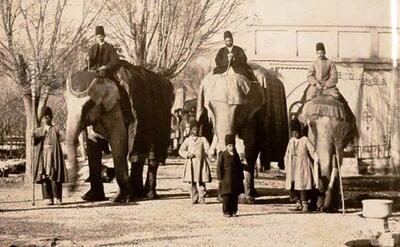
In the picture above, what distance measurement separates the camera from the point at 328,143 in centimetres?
1091

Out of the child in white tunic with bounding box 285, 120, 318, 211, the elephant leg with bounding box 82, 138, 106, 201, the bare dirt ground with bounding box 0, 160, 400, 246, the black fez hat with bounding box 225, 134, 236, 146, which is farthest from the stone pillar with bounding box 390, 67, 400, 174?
the black fez hat with bounding box 225, 134, 236, 146

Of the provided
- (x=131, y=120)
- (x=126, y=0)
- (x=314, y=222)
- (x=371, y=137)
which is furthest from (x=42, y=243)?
(x=371, y=137)

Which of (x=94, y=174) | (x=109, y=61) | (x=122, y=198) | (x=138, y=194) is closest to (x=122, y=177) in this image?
(x=122, y=198)

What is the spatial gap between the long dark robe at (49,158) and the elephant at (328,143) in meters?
3.92

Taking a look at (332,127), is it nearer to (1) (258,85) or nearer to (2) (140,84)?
(1) (258,85)

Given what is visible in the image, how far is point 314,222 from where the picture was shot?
959 cm

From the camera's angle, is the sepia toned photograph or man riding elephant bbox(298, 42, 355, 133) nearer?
the sepia toned photograph

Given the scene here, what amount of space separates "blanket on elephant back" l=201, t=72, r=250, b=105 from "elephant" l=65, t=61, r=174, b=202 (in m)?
1.44

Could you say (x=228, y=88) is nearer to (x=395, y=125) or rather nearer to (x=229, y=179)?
(x=229, y=179)

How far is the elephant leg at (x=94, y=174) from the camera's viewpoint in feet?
40.4

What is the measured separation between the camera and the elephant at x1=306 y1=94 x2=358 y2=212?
10.9 m

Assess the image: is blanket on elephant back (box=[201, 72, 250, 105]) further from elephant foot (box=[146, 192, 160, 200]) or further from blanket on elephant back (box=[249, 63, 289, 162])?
elephant foot (box=[146, 192, 160, 200])

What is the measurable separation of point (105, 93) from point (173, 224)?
3.10 metres

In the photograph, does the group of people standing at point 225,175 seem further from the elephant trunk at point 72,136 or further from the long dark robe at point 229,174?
the elephant trunk at point 72,136
